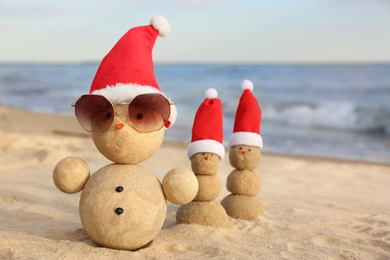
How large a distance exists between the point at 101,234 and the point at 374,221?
9.57ft

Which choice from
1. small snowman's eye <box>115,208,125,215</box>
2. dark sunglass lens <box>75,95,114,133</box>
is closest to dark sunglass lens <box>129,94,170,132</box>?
dark sunglass lens <box>75,95,114,133</box>

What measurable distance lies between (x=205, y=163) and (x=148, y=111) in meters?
0.92

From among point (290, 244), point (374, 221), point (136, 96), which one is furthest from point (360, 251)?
point (136, 96)

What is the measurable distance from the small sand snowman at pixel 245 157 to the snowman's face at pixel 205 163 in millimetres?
427

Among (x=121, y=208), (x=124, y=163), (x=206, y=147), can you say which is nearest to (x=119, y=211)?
(x=121, y=208)

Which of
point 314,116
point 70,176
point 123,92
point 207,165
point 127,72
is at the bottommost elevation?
point 70,176

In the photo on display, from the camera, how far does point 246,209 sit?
4.30 m

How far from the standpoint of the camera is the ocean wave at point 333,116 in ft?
43.2

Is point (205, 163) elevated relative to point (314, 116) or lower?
lower

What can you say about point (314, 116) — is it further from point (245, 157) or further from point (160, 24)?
point (160, 24)

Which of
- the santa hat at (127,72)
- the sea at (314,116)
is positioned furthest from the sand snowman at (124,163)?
the sea at (314,116)

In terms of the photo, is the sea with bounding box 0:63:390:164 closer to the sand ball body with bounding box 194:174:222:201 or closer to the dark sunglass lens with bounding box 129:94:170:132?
the sand ball body with bounding box 194:174:222:201

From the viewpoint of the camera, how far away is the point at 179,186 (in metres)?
3.27

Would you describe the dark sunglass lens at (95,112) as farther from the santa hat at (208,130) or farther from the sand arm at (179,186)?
the santa hat at (208,130)
